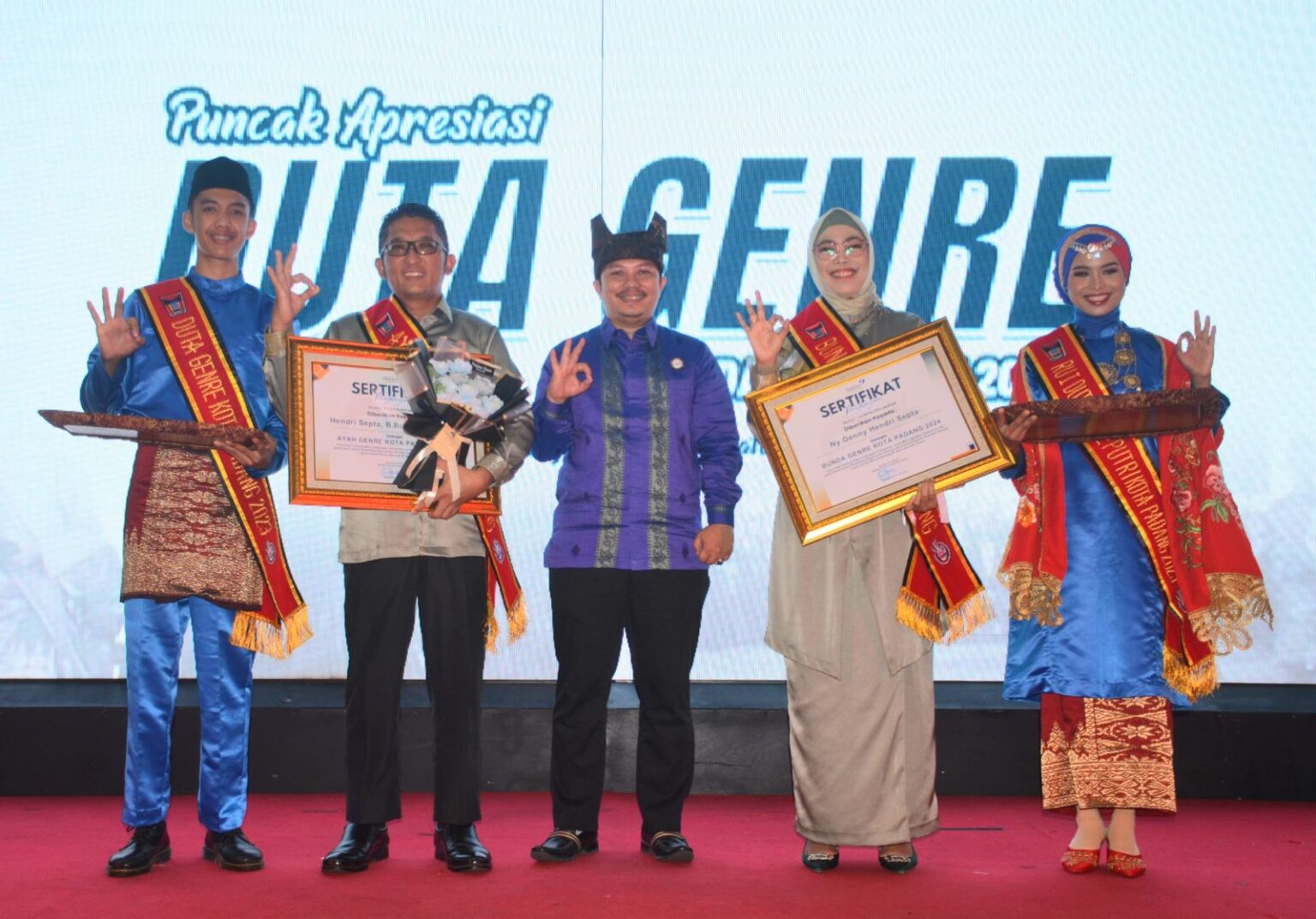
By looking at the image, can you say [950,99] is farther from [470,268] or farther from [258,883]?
[258,883]

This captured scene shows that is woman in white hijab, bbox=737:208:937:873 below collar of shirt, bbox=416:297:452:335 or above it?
below

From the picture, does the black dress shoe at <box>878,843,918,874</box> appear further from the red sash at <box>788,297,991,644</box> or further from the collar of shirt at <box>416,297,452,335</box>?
the collar of shirt at <box>416,297,452,335</box>

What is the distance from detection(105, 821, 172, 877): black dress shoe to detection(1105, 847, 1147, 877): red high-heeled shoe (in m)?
2.20

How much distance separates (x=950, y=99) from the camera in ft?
14.7

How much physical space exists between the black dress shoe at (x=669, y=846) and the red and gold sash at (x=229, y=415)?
101 centimetres

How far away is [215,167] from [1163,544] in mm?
2477

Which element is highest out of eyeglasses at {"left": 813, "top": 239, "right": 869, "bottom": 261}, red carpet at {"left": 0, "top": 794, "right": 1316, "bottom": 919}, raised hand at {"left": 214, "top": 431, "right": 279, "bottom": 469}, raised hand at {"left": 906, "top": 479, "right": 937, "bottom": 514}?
eyeglasses at {"left": 813, "top": 239, "right": 869, "bottom": 261}

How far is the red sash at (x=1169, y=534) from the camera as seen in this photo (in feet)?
10.1

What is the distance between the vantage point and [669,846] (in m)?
3.12

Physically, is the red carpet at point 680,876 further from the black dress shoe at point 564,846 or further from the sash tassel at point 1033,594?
the sash tassel at point 1033,594

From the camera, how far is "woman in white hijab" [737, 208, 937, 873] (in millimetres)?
3062

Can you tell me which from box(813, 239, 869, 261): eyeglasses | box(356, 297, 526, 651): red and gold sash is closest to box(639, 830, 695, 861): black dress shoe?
box(356, 297, 526, 651): red and gold sash

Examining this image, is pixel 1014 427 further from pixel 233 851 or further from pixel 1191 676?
pixel 233 851

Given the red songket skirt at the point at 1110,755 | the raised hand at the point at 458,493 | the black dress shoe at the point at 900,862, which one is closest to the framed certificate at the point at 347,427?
the raised hand at the point at 458,493
